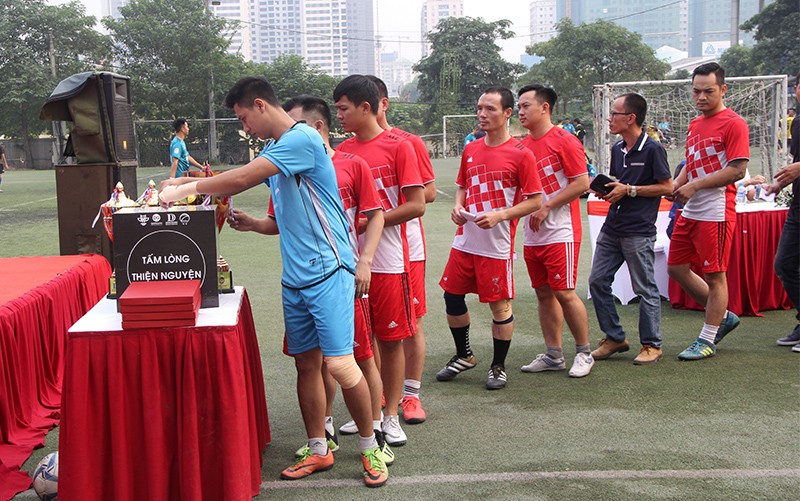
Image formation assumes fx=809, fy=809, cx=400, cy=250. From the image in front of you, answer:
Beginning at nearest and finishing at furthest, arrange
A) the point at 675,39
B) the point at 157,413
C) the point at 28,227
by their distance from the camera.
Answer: the point at 157,413 < the point at 28,227 < the point at 675,39

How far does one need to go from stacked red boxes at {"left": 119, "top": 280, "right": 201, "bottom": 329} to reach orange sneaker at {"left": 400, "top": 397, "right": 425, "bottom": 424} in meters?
1.53

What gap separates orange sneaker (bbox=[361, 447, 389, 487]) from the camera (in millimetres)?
3385

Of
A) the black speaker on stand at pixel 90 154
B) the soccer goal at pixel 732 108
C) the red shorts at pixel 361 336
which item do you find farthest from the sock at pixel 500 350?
the soccer goal at pixel 732 108

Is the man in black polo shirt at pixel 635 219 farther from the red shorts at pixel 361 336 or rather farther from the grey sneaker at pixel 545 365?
the red shorts at pixel 361 336

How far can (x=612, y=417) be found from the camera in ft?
13.7

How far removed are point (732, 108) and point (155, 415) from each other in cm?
1452

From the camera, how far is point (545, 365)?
16.7ft

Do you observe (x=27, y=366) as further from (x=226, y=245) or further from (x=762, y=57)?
(x=762, y=57)

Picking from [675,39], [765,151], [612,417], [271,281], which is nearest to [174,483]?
[612,417]

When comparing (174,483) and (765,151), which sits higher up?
(765,151)

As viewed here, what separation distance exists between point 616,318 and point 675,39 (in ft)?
652

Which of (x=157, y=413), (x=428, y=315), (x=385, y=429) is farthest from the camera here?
(x=428, y=315)

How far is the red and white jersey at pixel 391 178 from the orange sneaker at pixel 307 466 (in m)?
A: 0.90

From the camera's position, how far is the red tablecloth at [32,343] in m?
3.79
